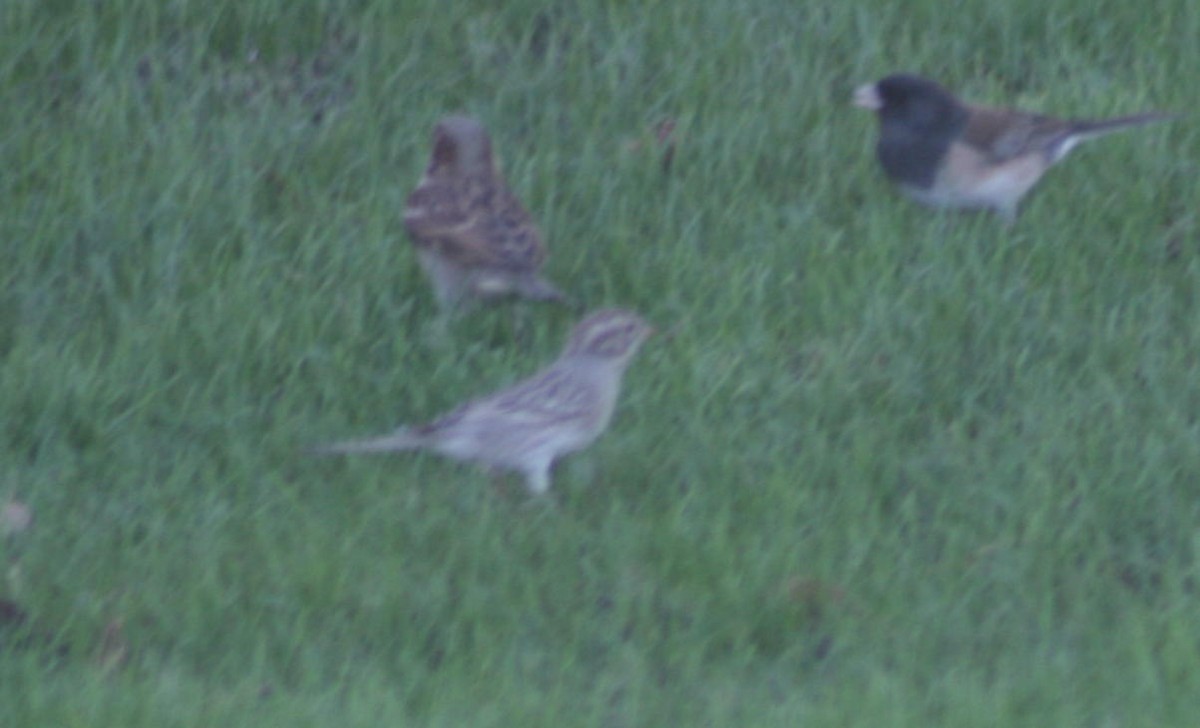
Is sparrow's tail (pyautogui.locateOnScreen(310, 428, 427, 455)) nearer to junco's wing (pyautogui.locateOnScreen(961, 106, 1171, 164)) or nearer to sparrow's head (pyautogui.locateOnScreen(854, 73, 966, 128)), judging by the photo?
sparrow's head (pyautogui.locateOnScreen(854, 73, 966, 128))

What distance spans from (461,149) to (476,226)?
18.9 inches

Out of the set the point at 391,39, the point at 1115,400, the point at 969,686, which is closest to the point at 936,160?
the point at 1115,400

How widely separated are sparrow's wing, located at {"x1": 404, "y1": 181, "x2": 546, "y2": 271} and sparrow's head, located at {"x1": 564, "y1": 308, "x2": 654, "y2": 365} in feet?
2.43

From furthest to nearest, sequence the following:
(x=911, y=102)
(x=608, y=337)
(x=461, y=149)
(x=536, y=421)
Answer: (x=911, y=102)
(x=461, y=149)
(x=608, y=337)
(x=536, y=421)

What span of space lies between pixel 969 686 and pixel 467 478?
74.5 inches

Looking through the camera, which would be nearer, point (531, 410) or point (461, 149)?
point (531, 410)

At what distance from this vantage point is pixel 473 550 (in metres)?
6.73

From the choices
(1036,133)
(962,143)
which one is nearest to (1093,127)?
(1036,133)

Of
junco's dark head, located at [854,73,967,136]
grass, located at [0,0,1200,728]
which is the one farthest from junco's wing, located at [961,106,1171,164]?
grass, located at [0,0,1200,728]

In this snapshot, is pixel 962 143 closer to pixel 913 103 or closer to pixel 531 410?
pixel 913 103

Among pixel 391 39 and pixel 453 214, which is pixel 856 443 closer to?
pixel 453 214

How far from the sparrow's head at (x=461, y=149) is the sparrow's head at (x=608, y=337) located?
1246 millimetres

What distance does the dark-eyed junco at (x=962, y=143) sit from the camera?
8.84m

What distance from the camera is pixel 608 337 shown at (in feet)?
23.9
